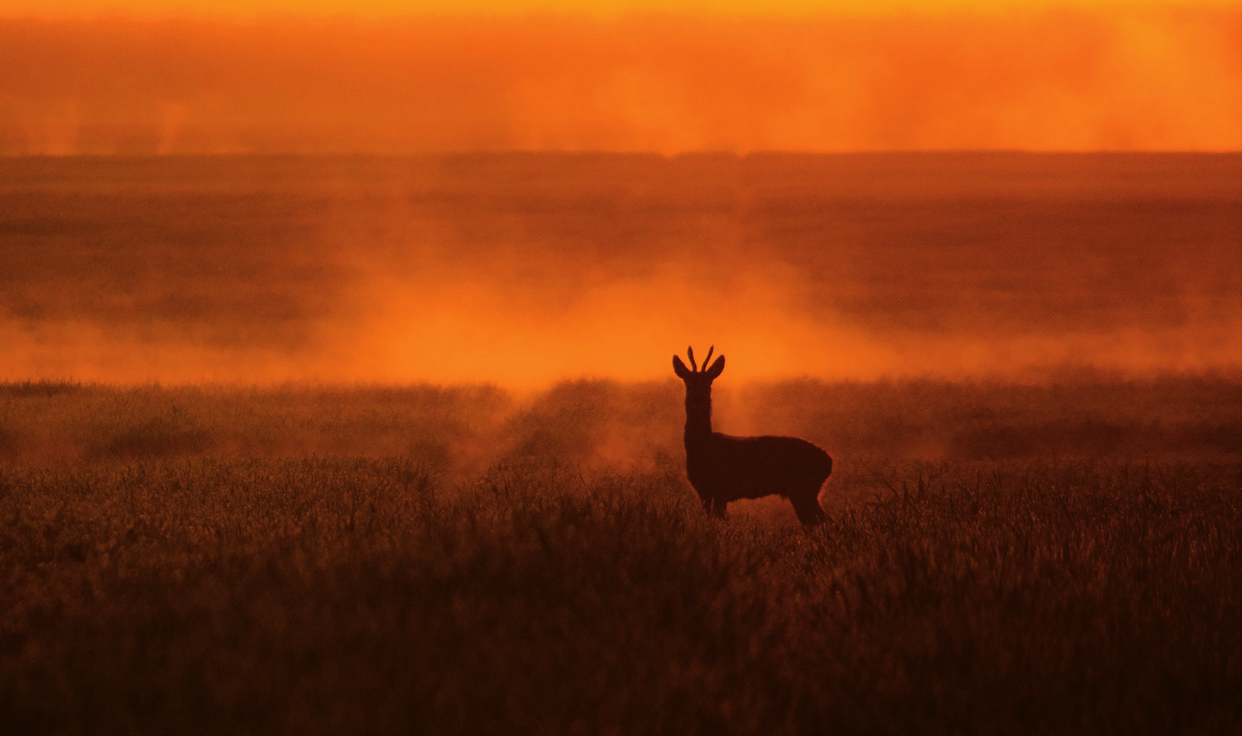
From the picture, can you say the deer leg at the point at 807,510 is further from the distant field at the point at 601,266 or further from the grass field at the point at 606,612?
the distant field at the point at 601,266

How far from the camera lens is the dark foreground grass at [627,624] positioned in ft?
13.9

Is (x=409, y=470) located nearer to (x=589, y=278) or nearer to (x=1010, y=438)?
(x=1010, y=438)

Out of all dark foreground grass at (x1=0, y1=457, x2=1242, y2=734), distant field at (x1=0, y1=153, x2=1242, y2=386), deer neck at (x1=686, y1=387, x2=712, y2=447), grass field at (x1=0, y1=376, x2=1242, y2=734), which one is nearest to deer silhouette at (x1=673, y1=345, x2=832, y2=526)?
deer neck at (x1=686, y1=387, x2=712, y2=447)

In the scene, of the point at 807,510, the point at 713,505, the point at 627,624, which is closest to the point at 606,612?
the point at 627,624

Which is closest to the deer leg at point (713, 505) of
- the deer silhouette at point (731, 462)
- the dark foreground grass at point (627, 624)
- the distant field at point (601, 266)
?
the deer silhouette at point (731, 462)

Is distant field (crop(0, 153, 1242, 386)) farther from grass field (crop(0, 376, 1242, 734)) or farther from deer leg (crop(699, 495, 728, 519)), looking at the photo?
grass field (crop(0, 376, 1242, 734))

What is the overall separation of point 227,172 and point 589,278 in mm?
19509

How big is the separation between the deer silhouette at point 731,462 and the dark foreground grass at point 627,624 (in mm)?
359

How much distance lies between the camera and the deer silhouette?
7.11 meters

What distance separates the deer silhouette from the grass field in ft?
0.68

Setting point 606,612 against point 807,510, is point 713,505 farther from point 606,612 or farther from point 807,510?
point 606,612

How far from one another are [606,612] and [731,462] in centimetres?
235

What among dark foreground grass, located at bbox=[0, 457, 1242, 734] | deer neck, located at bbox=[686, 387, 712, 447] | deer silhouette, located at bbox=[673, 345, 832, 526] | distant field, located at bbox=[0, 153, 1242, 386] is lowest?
dark foreground grass, located at bbox=[0, 457, 1242, 734]

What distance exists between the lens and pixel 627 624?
481cm
